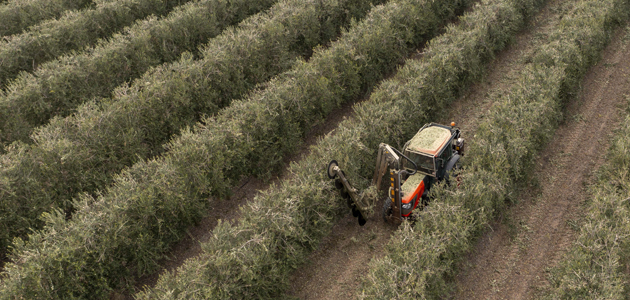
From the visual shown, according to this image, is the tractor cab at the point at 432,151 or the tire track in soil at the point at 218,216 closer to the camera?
the tractor cab at the point at 432,151

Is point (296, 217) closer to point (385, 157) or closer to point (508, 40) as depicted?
point (385, 157)

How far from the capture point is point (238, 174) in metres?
17.7

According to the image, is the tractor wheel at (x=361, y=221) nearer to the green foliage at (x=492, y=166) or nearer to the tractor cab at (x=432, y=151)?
the green foliage at (x=492, y=166)

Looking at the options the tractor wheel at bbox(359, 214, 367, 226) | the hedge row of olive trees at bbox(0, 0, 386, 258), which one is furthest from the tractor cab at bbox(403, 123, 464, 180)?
the hedge row of olive trees at bbox(0, 0, 386, 258)

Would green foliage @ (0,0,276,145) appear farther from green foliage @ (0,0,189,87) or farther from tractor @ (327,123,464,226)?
tractor @ (327,123,464,226)

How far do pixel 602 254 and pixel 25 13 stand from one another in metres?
34.6

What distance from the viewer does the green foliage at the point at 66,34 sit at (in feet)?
75.9

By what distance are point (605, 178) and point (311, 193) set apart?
11646mm

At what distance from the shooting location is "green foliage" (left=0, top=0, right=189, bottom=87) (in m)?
23.1

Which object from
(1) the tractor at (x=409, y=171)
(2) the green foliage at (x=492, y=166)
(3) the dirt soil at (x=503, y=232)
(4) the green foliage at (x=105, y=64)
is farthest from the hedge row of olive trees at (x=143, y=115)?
(2) the green foliage at (x=492, y=166)

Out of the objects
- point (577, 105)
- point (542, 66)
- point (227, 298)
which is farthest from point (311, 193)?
point (577, 105)

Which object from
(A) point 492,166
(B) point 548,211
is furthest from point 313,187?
(B) point 548,211

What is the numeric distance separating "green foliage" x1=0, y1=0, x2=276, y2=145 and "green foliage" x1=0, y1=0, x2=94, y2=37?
5.18 m

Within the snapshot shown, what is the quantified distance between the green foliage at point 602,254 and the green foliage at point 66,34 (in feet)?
85.7
